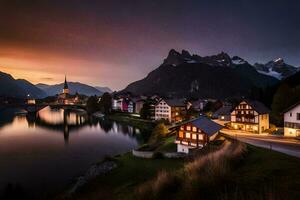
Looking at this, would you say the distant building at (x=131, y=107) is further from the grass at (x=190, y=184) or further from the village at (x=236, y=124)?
the grass at (x=190, y=184)

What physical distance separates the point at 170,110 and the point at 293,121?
164 ft

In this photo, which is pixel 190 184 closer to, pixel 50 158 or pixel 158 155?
pixel 158 155

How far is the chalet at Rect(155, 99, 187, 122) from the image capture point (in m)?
84.1

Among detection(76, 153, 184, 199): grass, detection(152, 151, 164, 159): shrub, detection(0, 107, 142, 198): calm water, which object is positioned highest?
detection(152, 151, 164, 159): shrub

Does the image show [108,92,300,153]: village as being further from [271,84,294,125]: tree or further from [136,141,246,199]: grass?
[136,141,246,199]: grass

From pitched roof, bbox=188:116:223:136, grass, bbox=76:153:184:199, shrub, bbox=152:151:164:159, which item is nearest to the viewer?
grass, bbox=76:153:184:199

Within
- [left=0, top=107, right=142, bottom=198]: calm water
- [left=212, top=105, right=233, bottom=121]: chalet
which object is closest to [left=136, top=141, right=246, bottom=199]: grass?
[left=0, top=107, right=142, bottom=198]: calm water

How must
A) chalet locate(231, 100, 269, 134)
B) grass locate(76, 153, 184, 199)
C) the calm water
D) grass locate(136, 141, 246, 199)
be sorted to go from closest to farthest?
grass locate(136, 141, 246, 199)
grass locate(76, 153, 184, 199)
the calm water
chalet locate(231, 100, 269, 134)

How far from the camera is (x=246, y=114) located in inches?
1945

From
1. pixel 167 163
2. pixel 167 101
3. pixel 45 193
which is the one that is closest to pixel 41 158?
pixel 45 193

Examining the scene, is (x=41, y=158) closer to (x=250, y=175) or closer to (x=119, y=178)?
(x=119, y=178)

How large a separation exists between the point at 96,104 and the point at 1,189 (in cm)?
11189

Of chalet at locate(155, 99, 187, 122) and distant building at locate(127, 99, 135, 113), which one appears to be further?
distant building at locate(127, 99, 135, 113)

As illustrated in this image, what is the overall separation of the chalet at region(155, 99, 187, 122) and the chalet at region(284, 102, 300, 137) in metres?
47.3
